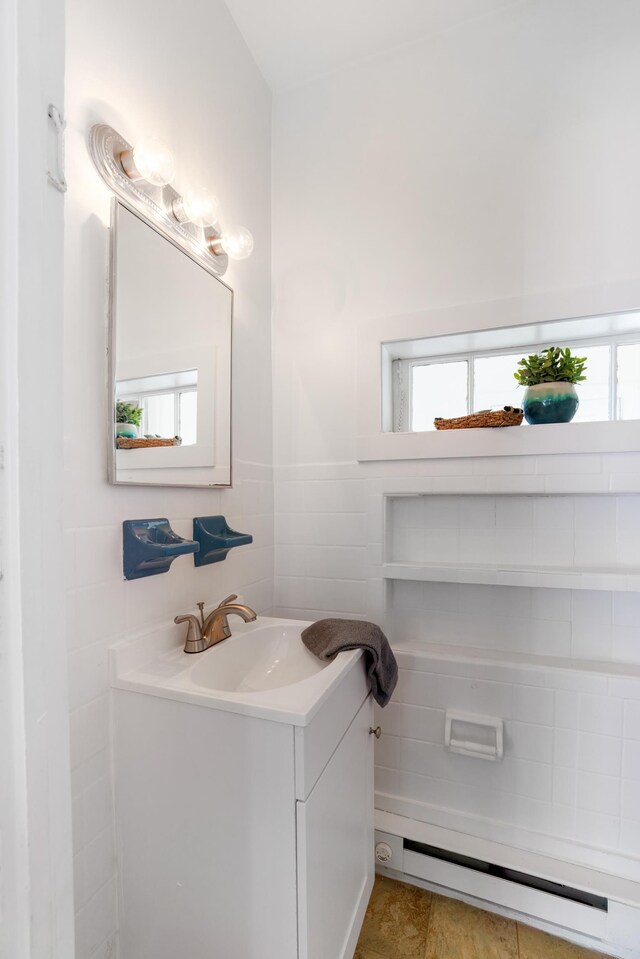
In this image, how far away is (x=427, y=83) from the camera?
1.67m

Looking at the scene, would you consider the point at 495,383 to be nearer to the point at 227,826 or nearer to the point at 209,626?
the point at 209,626

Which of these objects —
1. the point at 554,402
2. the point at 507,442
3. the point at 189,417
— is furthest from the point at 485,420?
the point at 189,417

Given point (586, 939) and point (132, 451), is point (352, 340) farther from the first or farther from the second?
point (586, 939)

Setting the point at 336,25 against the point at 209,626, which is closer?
the point at 209,626

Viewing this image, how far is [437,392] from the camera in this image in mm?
1845

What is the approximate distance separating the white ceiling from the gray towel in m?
2.07

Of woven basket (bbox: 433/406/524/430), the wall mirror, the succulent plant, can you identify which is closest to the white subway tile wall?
woven basket (bbox: 433/406/524/430)

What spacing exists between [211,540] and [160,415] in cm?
39

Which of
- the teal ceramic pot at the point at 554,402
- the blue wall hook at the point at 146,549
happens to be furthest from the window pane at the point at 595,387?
the blue wall hook at the point at 146,549

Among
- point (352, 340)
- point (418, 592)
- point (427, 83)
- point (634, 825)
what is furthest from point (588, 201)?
point (634, 825)

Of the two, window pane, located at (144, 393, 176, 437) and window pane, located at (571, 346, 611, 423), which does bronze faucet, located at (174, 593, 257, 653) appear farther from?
window pane, located at (571, 346, 611, 423)

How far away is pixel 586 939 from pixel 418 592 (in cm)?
107

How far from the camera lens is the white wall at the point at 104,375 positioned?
0.95 metres

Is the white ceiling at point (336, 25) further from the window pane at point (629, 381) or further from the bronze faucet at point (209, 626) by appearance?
the bronze faucet at point (209, 626)
